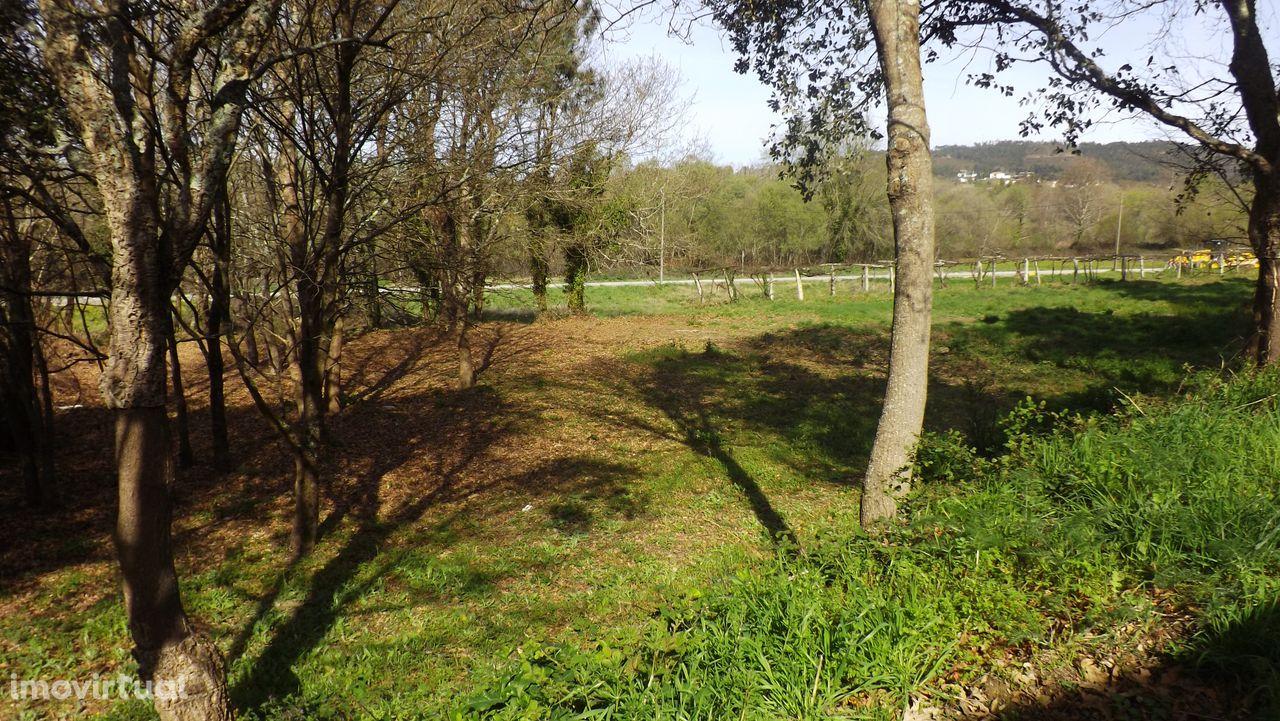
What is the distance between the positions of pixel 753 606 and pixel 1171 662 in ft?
5.55

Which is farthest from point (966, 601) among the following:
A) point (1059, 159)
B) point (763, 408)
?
point (1059, 159)

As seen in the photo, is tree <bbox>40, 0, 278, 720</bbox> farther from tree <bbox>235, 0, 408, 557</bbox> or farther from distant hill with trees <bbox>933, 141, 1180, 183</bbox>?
distant hill with trees <bbox>933, 141, 1180, 183</bbox>

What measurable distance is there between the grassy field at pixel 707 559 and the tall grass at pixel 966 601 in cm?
2

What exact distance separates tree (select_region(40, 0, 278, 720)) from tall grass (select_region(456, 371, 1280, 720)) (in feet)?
4.97

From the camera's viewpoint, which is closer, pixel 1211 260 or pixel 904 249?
pixel 904 249

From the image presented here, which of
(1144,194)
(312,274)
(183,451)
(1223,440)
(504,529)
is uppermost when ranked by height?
(1144,194)

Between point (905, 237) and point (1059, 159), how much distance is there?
50.4ft

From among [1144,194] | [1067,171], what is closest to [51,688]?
[1144,194]

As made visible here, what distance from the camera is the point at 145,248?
9.84 ft

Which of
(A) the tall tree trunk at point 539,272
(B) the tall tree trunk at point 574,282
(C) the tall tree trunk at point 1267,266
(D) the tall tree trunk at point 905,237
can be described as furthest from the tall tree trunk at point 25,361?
(B) the tall tree trunk at point 574,282

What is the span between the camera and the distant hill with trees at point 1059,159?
969cm

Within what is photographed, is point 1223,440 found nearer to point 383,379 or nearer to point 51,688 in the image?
point 51,688

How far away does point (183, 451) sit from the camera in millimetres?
8445

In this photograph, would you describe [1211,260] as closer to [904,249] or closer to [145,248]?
[904,249]
